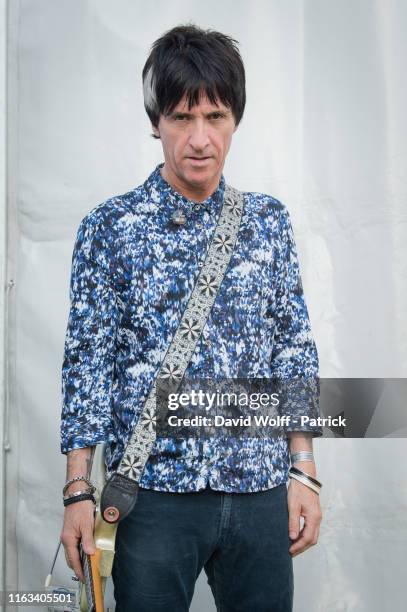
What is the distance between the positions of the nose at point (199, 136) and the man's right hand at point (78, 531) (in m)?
0.68

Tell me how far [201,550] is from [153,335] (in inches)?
15.5

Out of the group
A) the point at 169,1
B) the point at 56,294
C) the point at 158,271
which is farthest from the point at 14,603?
the point at 169,1

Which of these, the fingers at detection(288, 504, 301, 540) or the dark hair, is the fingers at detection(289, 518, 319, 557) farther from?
the dark hair

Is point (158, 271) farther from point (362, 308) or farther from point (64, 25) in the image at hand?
point (64, 25)

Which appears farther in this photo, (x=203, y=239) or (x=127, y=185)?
(x=127, y=185)

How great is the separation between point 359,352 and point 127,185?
83cm

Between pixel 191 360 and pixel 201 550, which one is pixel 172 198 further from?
pixel 201 550

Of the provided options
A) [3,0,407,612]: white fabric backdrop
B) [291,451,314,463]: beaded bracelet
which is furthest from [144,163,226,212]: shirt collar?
[3,0,407,612]: white fabric backdrop

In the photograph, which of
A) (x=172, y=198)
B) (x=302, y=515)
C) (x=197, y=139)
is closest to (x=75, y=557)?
(x=302, y=515)

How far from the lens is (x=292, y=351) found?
1.65 metres

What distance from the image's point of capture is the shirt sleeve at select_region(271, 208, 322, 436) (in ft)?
5.34

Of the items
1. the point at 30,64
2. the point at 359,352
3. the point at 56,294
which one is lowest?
the point at 359,352

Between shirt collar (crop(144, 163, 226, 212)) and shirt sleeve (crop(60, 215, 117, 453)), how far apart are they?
15cm

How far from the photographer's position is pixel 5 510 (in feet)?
8.16
